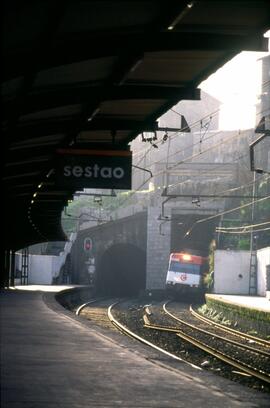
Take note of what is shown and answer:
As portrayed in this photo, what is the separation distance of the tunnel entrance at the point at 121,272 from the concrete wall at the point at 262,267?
1828 cm

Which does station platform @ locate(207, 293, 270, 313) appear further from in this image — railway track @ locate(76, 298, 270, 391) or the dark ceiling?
the dark ceiling

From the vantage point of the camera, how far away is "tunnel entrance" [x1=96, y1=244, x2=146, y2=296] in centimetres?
6291

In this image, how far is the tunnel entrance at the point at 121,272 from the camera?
62.9 meters

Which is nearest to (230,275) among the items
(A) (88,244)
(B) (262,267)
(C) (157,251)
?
(B) (262,267)

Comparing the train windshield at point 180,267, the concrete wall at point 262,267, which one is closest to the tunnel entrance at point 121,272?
the train windshield at point 180,267

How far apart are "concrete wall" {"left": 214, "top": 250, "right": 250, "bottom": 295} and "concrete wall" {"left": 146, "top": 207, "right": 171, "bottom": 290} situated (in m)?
7.45

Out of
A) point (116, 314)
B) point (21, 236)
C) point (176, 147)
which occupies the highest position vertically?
point (176, 147)

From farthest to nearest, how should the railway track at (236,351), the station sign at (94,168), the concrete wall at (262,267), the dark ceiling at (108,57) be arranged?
the concrete wall at (262,267)
the railway track at (236,351)
the station sign at (94,168)
the dark ceiling at (108,57)

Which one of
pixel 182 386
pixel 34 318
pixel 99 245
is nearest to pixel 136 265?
pixel 99 245

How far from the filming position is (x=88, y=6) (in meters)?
6.22

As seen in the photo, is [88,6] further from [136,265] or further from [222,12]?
[136,265]

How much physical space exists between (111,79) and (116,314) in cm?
2593

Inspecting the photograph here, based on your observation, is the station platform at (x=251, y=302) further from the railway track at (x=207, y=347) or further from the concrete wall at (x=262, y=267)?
the concrete wall at (x=262, y=267)

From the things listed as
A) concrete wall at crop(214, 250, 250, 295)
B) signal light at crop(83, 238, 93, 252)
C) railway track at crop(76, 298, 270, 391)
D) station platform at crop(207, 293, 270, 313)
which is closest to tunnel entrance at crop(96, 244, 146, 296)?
signal light at crop(83, 238, 93, 252)
